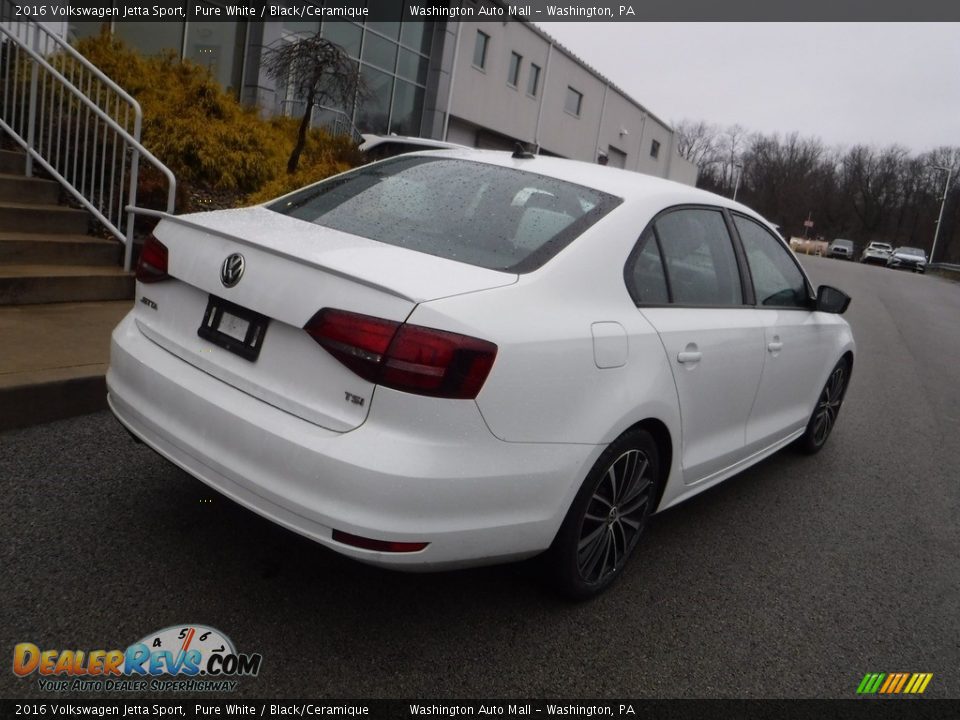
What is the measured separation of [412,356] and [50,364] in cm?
295

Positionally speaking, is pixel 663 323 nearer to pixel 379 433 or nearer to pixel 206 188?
pixel 379 433

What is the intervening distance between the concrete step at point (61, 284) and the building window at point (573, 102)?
27845mm

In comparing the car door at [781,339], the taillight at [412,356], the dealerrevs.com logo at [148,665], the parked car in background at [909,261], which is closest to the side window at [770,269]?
the car door at [781,339]

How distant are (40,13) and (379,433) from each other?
777 centimetres

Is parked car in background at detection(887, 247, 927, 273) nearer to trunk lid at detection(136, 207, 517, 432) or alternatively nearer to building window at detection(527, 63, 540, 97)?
building window at detection(527, 63, 540, 97)

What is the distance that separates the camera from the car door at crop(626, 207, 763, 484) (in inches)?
128

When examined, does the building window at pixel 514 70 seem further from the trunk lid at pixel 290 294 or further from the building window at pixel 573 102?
the trunk lid at pixel 290 294

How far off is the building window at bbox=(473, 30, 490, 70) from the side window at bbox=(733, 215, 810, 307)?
72.4 ft

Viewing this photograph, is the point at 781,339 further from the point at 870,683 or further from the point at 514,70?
the point at 514,70

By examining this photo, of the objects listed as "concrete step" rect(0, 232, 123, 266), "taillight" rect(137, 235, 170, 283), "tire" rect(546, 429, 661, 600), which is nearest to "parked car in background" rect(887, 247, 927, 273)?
"concrete step" rect(0, 232, 123, 266)

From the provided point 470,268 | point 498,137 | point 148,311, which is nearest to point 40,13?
point 148,311

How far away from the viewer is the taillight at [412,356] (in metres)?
2.35

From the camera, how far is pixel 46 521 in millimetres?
3229
